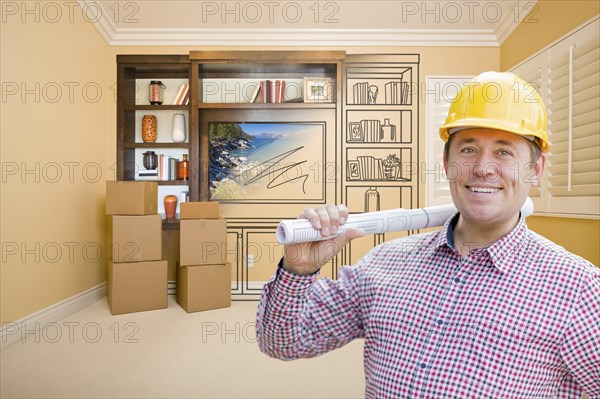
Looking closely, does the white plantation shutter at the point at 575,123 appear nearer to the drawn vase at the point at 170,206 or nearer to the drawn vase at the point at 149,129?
the drawn vase at the point at 170,206

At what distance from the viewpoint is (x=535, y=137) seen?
38.0 inches

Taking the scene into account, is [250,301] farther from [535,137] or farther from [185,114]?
[535,137]

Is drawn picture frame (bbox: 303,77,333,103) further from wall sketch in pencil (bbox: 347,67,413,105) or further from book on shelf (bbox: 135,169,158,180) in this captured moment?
book on shelf (bbox: 135,169,158,180)

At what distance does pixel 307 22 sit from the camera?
4434 millimetres

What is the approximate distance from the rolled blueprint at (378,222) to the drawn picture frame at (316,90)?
11.8 feet

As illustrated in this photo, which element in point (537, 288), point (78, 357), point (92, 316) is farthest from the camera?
point (92, 316)

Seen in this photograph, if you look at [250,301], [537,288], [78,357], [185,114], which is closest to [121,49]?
[185,114]

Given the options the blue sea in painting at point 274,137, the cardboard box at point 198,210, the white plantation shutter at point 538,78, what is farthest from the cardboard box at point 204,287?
the white plantation shutter at point 538,78

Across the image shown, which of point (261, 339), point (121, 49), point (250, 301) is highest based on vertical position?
point (121, 49)

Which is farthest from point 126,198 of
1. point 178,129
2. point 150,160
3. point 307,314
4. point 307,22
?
point 307,314

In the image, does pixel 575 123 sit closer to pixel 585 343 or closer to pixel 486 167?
pixel 486 167

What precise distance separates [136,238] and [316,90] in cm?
209

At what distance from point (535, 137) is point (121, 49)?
4.47 meters

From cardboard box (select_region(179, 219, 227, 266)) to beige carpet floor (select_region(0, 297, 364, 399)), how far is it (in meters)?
0.54
